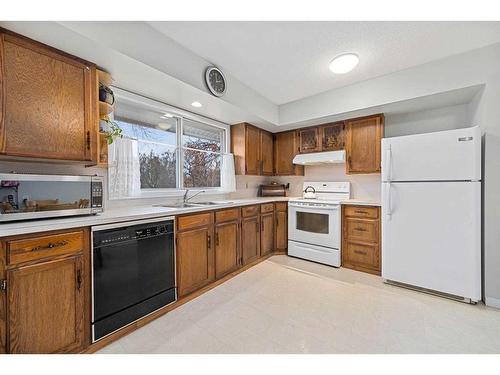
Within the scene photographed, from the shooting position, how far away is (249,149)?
3.48 m

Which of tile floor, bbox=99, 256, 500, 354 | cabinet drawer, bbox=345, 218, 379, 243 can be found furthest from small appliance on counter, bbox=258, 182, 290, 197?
tile floor, bbox=99, 256, 500, 354

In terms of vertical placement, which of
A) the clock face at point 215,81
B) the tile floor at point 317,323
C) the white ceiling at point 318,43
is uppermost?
the white ceiling at point 318,43

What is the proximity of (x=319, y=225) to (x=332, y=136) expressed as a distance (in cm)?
137

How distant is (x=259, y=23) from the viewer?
1.72m

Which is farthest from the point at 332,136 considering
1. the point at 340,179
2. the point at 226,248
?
the point at 226,248

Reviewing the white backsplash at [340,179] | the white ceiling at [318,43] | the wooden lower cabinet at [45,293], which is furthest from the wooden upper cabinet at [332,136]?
the wooden lower cabinet at [45,293]

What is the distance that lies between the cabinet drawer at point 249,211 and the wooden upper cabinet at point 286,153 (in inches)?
42.3

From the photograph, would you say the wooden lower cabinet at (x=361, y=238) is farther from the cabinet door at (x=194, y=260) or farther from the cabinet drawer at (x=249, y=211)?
the cabinet door at (x=194, y=260)

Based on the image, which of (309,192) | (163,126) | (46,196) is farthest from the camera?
(309,192)

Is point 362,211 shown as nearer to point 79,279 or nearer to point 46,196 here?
point 79,279

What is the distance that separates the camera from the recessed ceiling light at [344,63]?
2148mm

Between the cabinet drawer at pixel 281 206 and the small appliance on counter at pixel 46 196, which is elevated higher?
the small appliance on counter at pixel 46 196

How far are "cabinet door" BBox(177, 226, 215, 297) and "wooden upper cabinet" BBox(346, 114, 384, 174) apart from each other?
2.20 metres
